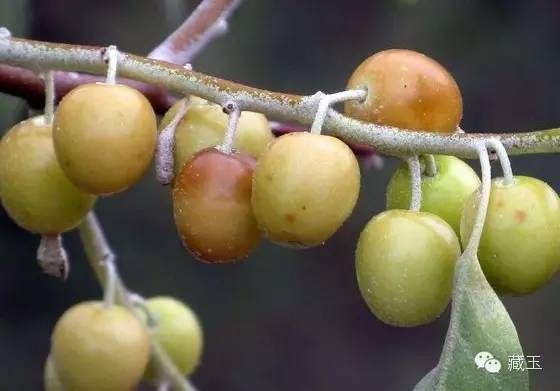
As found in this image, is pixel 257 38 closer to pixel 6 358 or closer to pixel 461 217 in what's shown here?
pixel 6 358

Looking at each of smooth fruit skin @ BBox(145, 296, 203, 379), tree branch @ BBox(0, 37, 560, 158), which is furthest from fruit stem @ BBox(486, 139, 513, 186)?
smooth fruit skin @ BBox(145, 296, 203, 379)

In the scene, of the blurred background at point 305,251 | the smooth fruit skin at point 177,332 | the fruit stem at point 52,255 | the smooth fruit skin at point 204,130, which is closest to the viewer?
the smooth fruit skin at point 204,130

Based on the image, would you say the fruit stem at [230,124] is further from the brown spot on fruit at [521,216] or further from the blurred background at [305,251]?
the blurred background at [305,251]

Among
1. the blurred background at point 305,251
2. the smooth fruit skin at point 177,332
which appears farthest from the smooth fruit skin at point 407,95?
the blurred background at point 305,251

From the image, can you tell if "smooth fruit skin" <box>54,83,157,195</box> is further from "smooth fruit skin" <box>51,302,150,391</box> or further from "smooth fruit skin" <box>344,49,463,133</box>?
"smooth fruit skin" <box>51,302,150,391</box>

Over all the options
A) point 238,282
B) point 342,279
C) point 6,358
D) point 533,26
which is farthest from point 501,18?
point 6,358

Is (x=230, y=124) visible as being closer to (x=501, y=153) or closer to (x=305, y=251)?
(x=501, y=153)
